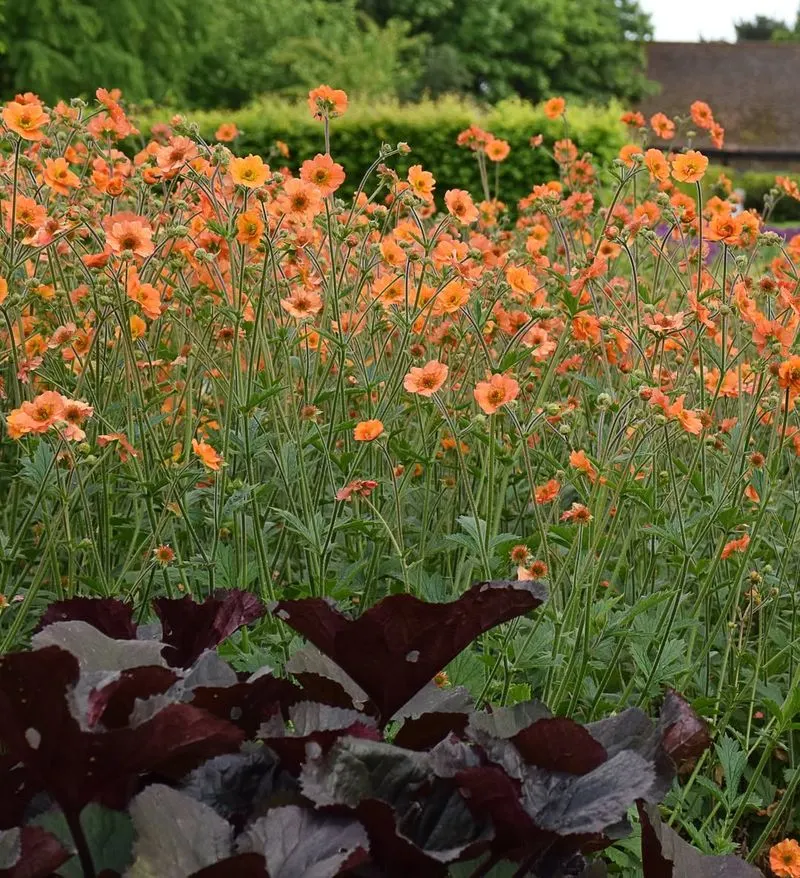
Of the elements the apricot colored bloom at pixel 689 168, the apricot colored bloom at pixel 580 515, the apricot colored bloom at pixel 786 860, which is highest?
the apricot colored bloom at pixel 689 168

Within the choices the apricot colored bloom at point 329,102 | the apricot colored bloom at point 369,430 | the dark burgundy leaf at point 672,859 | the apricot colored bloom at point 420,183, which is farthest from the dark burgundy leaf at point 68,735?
the apricot colored bloom at point 329,102

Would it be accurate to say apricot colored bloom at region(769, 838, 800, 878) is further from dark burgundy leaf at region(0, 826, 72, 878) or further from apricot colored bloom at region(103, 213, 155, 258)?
apricot colored bloom at region(103, 213, 155, 258)

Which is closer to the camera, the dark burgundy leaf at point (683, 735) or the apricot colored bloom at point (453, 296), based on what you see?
the dark burgundy leaf at point (683, 735)

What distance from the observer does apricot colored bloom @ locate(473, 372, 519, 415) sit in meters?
2.18

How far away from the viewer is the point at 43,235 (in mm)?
2330

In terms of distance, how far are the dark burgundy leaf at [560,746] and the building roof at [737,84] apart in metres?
35.8

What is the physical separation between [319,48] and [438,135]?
430 inches

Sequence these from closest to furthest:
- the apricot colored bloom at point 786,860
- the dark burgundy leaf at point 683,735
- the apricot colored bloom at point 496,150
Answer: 1. the dark burgundy leaf at point 683,735
2. the apricot colored bloom at point 786,860
3. the apricot colored bloom at point 496,150

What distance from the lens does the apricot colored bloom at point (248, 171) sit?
2258 millimetres

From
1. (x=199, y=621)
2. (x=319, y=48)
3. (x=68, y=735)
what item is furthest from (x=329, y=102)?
(x=319, y=48)

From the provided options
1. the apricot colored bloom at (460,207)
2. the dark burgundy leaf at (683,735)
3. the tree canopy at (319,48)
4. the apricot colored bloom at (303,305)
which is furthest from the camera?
the tree canopy at (319,48)

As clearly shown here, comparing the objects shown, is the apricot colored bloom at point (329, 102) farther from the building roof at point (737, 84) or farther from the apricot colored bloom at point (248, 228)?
the building roof at point (737, 84)

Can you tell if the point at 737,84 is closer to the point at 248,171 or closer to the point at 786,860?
the point at 248,171

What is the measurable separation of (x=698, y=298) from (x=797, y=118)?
1432 inches
